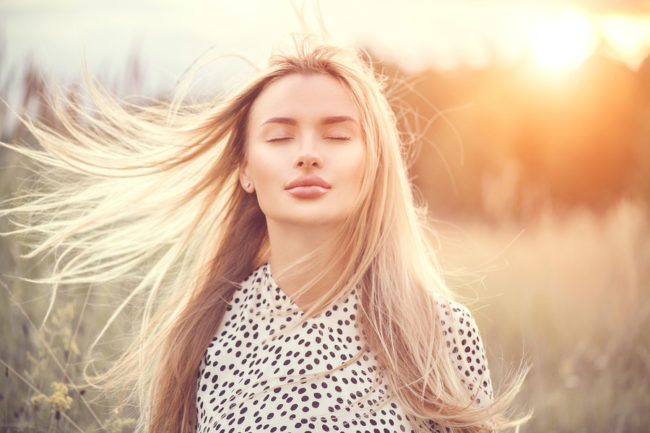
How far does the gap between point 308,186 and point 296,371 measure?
1.83 feet

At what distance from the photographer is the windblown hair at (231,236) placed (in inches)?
91.7

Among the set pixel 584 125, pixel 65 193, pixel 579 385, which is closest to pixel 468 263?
pixel 579 385

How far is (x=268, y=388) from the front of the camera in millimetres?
2176

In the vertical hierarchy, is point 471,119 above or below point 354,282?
above

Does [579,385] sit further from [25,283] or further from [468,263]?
[25,283]

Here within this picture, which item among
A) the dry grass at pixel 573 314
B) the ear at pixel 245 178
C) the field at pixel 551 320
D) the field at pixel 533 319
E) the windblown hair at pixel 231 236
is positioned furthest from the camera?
the dry grass at pixel 573 314

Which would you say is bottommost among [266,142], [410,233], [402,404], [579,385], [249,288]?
[579,385]

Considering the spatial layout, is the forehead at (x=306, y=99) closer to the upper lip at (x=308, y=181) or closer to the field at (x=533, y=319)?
the upper lip at (x=308, y=181)

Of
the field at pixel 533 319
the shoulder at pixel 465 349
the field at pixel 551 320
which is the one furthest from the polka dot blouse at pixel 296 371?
the field at pixel 551 320

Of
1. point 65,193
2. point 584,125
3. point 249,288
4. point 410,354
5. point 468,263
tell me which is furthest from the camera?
point 584,125

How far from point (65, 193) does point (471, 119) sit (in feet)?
10.2

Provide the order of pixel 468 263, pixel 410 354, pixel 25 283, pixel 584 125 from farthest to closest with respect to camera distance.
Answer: pixel 584 125, pixel 468 263, pixel 25 283, pixel 410 354

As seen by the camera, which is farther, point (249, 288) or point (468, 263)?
point (468, 263)

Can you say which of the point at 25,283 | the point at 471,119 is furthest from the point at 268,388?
the point at 471,119
